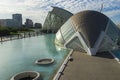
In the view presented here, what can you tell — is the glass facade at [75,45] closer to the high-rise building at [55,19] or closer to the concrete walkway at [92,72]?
the concrete walkway at [92,72]

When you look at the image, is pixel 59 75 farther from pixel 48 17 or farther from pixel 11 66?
pixel 48 17

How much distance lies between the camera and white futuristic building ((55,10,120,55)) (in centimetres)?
2331

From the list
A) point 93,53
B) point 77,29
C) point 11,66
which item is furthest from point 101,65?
point 77,29

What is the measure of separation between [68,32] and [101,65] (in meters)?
12.2

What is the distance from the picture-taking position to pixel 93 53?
69.3 ft

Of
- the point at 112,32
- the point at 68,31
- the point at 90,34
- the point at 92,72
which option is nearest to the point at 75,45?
the point at 90,34

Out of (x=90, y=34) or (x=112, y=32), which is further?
(x=112, y=32)

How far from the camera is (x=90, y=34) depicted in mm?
24312

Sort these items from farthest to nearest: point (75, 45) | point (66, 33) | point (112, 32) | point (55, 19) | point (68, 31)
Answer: point (55, 19), point (66, 33), point (68, 31), point (112, 32), point (75, 45)

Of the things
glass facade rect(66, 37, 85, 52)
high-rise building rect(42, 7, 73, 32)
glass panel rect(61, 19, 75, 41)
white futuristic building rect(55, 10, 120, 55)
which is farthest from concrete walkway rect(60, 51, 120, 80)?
high-rise building rect(42, 7, 73, 32)

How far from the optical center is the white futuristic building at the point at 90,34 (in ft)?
76.5

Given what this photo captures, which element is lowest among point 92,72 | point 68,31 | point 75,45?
point 75,45

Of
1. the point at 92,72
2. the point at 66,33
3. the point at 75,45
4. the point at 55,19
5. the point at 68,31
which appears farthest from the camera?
the point at 55,19

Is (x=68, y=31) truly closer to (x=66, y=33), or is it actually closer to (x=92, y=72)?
(x=66, y=33)
